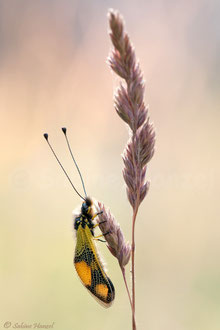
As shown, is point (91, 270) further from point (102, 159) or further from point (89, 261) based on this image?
point (102, 159)

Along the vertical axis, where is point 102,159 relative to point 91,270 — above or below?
above

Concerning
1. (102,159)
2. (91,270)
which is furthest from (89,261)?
(102,159)

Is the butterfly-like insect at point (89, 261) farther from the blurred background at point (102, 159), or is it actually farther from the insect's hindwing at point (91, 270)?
the blurred background at point (102, 159)

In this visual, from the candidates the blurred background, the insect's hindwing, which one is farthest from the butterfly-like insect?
the blurred background

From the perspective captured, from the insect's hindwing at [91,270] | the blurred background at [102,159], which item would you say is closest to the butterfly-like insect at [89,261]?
the insect's hindwing at [91,270]

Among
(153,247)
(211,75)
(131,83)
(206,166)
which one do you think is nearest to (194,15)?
(211,75)

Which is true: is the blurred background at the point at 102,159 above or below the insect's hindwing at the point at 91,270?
above

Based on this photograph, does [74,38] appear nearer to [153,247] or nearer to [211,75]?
[211,75]
